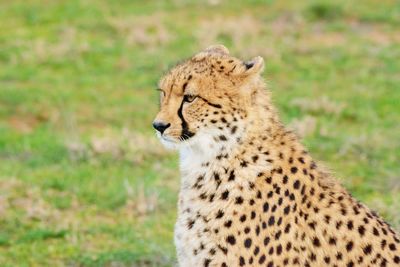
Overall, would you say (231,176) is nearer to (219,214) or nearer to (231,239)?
(219,214)

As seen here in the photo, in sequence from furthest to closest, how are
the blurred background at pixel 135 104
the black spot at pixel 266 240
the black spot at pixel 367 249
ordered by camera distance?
the blurred background at pixel 135 104, the black spot at pixel 266 240, the black spot at pixel 367 249

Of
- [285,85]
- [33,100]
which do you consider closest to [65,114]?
[33,100]

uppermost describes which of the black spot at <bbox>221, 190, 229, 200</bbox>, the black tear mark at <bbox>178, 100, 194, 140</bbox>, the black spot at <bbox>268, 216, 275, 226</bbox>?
the black tear mark at <bbox>178, 100, 194, 140</bbox>

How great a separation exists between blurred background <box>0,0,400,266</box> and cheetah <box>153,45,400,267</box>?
1.80 metres

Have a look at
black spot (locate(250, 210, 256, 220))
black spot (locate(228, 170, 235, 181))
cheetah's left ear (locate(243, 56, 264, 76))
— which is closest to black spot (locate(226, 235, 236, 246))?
A: black spot (locate(250, 210, 256, 220))

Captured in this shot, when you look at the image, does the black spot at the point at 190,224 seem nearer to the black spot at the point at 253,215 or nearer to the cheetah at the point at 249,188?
the cheetah at the point at 249,188

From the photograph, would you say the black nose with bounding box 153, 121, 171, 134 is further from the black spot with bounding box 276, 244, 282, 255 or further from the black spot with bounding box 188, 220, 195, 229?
the black spot with bounding box 276, 244, 282, 255

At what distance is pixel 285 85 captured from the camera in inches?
444

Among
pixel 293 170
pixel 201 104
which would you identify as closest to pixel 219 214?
pixel 293 170

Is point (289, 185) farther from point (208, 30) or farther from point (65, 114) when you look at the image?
point (208, 30)

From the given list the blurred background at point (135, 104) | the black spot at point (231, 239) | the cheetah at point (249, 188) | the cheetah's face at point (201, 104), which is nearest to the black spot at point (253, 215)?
the cheetah at point (249, 188)

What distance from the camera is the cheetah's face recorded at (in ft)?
15.3

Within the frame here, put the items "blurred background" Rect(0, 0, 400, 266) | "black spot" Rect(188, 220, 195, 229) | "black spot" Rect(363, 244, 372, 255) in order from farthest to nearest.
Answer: "blurred background" Rect(0, 0, 400, 266)
"black spot" Rect(188, 220, 195, 229)
"black spot" Rect(363, 244, 372, 255)

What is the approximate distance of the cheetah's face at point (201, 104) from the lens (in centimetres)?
466
